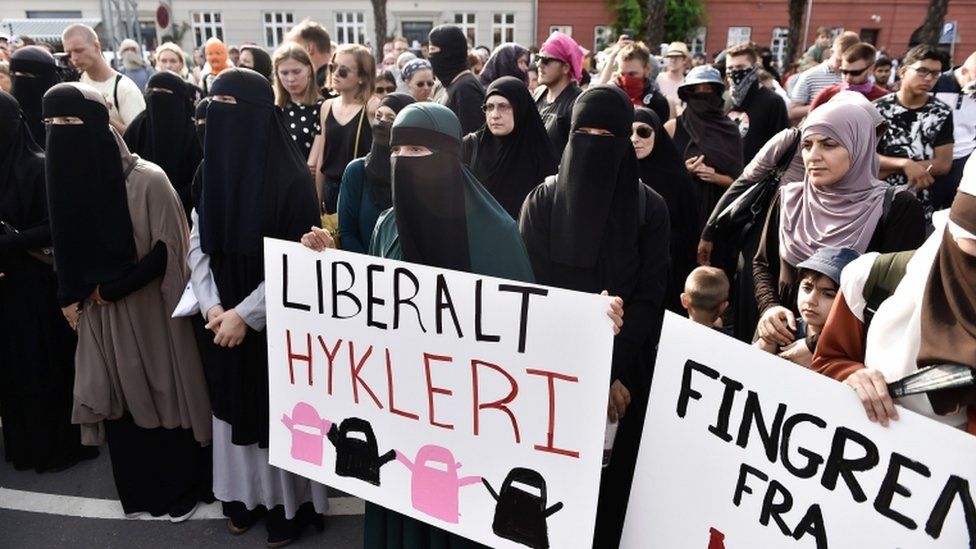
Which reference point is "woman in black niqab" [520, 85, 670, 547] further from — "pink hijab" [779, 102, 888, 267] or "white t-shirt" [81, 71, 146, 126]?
"white t-shirt" [81, 71, 146, 126]

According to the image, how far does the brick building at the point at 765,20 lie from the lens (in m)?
31.7

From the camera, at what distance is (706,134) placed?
445cm

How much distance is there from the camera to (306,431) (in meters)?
2.38

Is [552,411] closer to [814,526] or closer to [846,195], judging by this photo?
[814,526]

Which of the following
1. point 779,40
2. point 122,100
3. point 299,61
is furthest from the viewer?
point 779,40

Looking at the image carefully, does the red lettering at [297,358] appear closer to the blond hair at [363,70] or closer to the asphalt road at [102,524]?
the asphalt road at [102,524]

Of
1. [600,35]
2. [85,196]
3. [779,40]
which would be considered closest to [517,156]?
[85,196]

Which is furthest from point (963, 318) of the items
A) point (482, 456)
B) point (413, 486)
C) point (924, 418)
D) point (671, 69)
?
point (671, 69)

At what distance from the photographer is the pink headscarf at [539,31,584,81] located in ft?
15.8

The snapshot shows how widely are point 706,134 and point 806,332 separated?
2310mm

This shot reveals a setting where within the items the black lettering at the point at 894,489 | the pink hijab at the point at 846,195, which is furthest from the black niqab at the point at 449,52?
the black lettering at the point at 894,489

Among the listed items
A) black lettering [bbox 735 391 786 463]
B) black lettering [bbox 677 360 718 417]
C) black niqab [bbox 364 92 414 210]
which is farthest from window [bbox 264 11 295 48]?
black lettering [bbox 735 391 786 463]

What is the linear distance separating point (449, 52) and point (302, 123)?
4.25ft

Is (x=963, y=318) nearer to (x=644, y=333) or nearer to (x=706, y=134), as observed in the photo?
(x=644, y=333)
